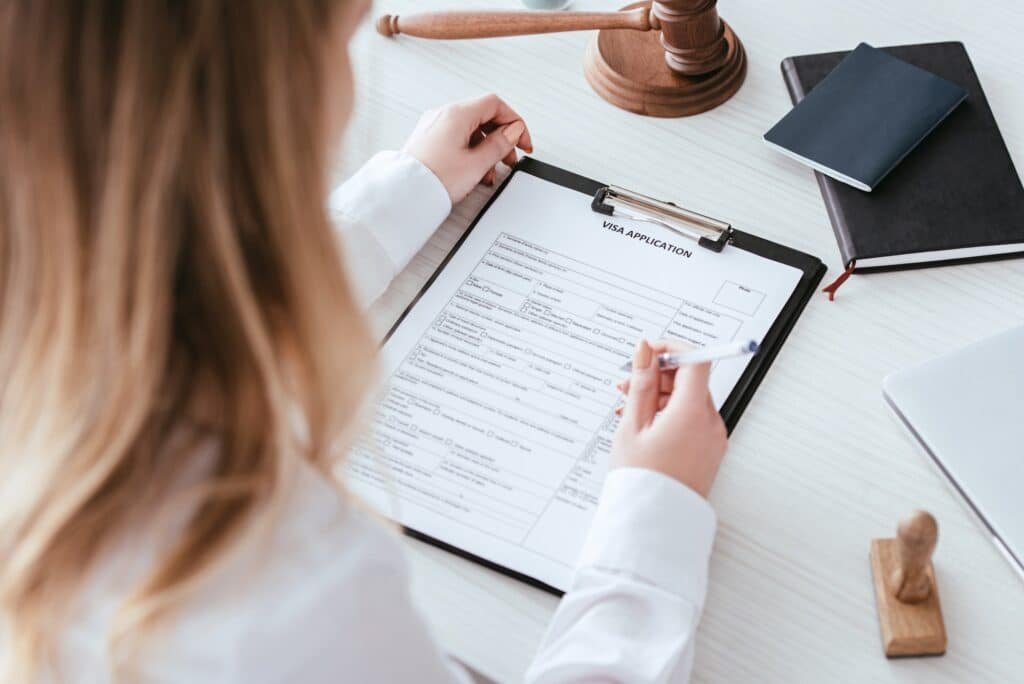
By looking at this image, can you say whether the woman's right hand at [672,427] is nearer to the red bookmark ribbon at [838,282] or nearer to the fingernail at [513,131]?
the red bookmark ribbon at [838,282]

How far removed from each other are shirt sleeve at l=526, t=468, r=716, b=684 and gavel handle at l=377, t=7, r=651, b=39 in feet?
1.46

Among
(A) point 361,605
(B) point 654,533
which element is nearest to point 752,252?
(B) point 654,533

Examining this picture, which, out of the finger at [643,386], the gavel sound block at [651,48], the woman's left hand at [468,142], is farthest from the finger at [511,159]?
the finger at [643,386]

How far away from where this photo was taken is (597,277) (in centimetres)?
89

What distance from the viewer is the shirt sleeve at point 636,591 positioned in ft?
2.23

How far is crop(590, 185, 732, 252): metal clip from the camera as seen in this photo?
896 millimetres

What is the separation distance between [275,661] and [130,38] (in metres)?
0.28

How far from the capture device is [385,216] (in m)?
0.91

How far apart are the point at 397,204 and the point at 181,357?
0.42 meters

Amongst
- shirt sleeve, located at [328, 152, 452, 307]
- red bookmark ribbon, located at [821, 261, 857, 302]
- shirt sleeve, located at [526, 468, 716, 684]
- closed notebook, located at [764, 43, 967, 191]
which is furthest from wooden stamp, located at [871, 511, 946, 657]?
shirt sleeve, located at [328, 152, 452, 307]

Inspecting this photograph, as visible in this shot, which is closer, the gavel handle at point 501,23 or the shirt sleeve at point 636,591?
the shirt sleeve at point 636,591

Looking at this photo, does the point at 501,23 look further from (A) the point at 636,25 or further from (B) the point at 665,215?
(B) the point at 665,215

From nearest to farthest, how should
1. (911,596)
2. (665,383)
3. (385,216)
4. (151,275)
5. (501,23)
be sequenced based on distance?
(151,275)
(911,596)
(665,383)
(385,216)
(501,23)

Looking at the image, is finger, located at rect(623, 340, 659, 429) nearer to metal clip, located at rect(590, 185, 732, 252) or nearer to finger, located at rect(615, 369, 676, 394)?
finger, located at rect(615, 369, 676, 394)
